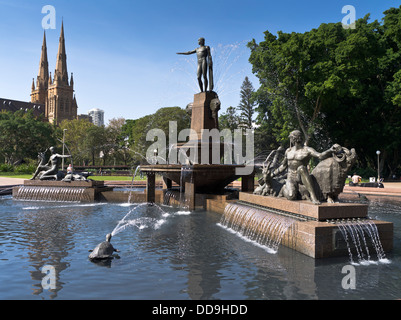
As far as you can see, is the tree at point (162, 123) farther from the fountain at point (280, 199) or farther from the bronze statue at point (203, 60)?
the fountain at point (280, 199)

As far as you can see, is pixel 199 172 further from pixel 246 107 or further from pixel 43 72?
pixel 43 72

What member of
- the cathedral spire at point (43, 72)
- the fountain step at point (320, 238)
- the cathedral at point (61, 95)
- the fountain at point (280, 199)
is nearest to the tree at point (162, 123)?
the fountain at point (280, 199)

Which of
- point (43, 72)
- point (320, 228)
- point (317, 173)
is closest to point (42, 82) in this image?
point (43, 72)

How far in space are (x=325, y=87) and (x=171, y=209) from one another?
76.6ft

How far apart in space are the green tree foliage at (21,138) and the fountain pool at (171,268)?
51057 mm

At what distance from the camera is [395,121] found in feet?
127

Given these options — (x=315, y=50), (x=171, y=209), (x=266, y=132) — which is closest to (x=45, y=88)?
(x=266, y=132)

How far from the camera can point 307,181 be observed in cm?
841

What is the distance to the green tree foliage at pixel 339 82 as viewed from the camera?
104 ft

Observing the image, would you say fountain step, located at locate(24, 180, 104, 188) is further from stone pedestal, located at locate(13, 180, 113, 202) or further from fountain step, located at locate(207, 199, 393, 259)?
fountain step, located at locate(207, 199, 393, 259)

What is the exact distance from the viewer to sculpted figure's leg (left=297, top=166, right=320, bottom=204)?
26.9ft

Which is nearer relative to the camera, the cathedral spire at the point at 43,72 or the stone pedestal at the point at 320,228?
the stone pedestal at the point at 320,228

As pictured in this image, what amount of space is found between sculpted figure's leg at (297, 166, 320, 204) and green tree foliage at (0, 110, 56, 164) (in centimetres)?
5634
